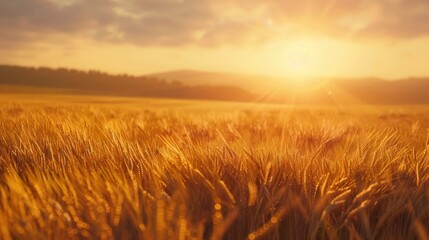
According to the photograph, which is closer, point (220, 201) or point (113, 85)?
point (220, 201)

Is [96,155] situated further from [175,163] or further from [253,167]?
[253,167]

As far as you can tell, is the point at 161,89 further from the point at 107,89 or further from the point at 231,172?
the point at 231,172

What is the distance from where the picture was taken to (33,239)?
0.77 metres

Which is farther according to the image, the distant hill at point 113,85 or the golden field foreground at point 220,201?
the distant hill at point 113,85

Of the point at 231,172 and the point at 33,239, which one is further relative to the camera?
the point at 231,172

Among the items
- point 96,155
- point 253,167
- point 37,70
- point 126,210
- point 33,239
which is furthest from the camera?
point 37,70

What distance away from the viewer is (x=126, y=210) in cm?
89

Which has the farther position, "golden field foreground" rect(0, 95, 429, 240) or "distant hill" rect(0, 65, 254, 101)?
"distant hill" rect(0, 65, 254, 101)

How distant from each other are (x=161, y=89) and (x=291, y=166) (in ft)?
122

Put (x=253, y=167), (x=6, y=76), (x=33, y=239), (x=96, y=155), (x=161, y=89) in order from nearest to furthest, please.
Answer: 1. (x=33, y=239)
2. (x=253, y=167)
3. (x=96, y=155)
4. (x=6, y=76)
5. (x=161, y=89)

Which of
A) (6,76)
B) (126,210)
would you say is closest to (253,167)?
(126,210)

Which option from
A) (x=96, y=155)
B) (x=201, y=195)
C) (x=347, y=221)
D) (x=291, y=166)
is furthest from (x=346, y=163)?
(x=96, y=155)

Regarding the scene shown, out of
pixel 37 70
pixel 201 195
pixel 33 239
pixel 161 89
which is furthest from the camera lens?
pixel 161 89

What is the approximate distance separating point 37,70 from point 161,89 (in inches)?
→ 383
